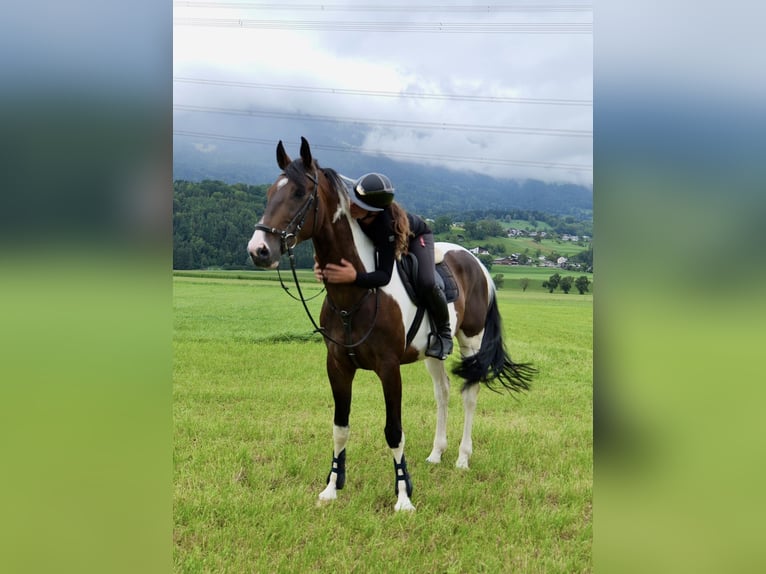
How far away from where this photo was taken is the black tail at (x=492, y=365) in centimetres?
514

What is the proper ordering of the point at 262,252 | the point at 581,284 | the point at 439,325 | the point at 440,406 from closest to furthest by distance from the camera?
the point at 262,252, the point at 439,325, the point at 440,406, the point at 581,284

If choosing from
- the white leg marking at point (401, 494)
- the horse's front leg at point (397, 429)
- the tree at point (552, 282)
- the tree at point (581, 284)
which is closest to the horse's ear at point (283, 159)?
the horse's front leg at point (397, 429)

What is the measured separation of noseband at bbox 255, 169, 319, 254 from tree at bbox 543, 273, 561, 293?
12450mm

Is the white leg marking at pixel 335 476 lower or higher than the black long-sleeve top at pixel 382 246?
lower

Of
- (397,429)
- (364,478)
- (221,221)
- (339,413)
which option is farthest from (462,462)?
(221,221)

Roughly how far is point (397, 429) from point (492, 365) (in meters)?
1.70

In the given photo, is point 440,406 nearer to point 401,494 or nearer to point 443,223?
point 401,494

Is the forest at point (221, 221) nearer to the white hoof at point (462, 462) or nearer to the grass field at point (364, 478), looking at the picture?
the grass field at point (364, 478)

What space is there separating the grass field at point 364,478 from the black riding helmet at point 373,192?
2.29 metres

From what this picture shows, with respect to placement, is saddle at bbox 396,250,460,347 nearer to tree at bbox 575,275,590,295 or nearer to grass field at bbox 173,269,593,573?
grass field at bbox 173,269,593,573

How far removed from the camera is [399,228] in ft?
12.8

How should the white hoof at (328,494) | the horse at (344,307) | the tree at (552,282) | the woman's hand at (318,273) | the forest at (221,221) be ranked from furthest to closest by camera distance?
the tree at (552,282) < the forest at (221,221) < the white hoof at (328,494) < the woman's hand at (318,273) < the horse at (344,307)
